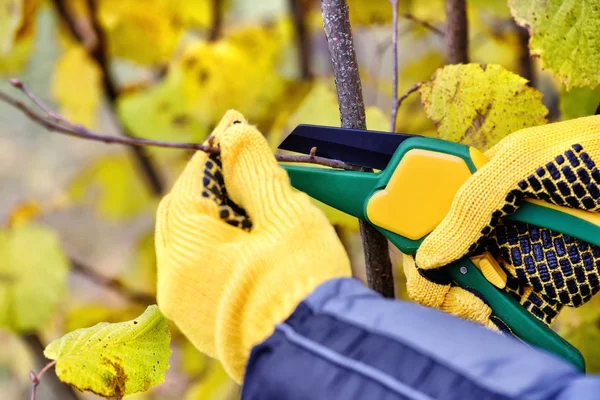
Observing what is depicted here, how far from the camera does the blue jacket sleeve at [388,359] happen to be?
32 centimetres

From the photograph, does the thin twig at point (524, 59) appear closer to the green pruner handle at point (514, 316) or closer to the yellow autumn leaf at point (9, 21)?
the green pruner handle at point (514, 316)

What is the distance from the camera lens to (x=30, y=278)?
962 millimetres

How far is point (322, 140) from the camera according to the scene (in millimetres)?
491

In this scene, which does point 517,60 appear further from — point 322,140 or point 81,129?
point 81,129

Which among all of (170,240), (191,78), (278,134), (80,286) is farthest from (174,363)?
(170,240)

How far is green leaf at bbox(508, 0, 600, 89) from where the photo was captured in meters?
0.52

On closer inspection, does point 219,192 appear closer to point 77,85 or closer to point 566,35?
point 566,35

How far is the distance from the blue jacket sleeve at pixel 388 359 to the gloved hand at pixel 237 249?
0.02 meters

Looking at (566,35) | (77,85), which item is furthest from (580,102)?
(77,85)

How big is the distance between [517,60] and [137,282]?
998 millimetres

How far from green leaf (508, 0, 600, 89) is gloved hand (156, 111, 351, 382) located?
29cm

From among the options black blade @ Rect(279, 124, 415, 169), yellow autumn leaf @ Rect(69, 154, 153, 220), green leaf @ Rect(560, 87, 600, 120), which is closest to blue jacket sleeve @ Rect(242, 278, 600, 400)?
black blade @ Rect(279, 124, 415, 169)

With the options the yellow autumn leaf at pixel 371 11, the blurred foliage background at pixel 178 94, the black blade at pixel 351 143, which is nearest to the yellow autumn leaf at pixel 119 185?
the blurred foliage background at pixel 178 94

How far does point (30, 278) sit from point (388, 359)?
80cm
